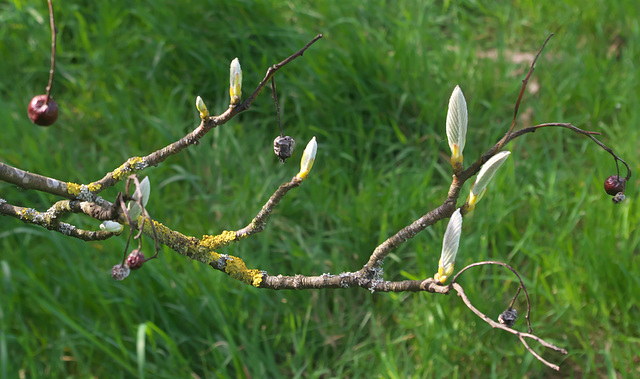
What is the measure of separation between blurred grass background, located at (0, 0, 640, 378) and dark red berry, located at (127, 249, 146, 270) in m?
1.77

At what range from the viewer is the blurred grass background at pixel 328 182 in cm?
262

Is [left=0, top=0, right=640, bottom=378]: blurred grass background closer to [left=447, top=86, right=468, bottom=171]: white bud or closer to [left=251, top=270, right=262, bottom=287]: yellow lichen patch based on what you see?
[left=251, top=270, right=262, bottom=287]: yellow lichen patch

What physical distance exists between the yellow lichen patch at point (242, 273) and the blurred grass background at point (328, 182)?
1.66m

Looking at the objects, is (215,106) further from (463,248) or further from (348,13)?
(463,248)

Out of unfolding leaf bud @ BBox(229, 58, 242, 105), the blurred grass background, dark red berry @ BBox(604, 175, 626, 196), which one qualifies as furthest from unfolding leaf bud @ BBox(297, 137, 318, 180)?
the blurred grass background

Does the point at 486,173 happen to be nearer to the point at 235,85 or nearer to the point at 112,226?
the point at 235,85

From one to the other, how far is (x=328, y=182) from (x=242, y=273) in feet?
7.03

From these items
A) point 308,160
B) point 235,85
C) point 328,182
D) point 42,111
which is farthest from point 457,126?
point 328,182

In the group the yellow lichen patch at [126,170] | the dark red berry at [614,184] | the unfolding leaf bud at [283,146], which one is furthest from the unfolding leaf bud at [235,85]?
the dark red berry at [614,184]

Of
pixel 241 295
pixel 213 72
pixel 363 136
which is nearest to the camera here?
pixel 241 295

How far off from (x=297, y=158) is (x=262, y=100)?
44 cm

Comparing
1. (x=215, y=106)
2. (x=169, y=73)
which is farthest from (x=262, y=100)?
(x=169, y=73)

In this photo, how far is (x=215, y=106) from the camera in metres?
3.42

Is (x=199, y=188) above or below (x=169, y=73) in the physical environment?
below
